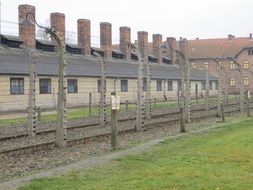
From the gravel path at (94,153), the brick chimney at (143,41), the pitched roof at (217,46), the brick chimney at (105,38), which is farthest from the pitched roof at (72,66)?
the pitched roof at (217,46)

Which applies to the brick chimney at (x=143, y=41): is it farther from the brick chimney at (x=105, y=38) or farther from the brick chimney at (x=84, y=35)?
the brick chimney at (x=84, y=35)

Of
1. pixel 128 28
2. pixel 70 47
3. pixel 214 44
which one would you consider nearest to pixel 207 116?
pixel 70 47

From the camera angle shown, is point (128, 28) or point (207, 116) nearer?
point (207, 116)

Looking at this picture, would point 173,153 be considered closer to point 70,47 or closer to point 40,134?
point 40,134

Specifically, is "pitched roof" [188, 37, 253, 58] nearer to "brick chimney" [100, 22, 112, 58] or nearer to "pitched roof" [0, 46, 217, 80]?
"pitched roof" [0, 46, 217, 80]

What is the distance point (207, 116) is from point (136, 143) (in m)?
12.5

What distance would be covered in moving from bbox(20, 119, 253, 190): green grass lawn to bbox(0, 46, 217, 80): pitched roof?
21.6 metres

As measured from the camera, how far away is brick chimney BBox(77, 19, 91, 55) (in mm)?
49031

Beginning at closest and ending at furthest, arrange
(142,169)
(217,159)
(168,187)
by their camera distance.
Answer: (168,187) → (142,169) → (217,159)

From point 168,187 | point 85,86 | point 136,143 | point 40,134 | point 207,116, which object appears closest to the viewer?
point 168,187

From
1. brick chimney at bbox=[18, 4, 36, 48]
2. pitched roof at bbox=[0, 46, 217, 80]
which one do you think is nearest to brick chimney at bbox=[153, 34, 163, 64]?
pitched roof at bbox=[0, 46, 217, 80]

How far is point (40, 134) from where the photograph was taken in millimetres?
17328

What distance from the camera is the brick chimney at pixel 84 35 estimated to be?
4903 cm

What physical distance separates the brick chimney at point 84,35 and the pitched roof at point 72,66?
129 cm
